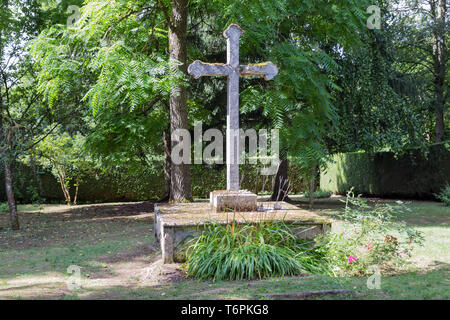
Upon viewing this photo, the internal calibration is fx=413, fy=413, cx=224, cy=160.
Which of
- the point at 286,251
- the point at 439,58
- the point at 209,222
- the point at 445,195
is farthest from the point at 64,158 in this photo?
the point at 439,58

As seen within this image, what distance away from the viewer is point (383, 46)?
1255 centimetres

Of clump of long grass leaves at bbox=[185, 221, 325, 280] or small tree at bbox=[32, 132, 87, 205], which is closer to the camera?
clump of long grass leaves at bbox=[185, 221, 325, 280]

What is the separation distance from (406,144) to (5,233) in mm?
12236

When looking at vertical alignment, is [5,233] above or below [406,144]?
below

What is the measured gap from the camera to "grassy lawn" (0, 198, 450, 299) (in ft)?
14.1

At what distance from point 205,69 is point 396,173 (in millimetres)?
12454

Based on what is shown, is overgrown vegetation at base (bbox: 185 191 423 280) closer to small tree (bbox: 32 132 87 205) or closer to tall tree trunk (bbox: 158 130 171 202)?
small tree (bbox: 32 132 87 205)

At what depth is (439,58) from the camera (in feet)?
62.1

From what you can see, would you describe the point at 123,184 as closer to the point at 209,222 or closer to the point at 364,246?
the point at 209,222

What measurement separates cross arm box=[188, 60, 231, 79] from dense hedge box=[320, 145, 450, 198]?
7945mm

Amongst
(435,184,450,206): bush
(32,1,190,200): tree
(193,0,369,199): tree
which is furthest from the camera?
(435,184,450,206): bush

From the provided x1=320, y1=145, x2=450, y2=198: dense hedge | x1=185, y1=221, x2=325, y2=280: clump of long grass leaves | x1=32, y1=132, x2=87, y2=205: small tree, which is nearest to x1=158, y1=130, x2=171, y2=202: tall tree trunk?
x1=32, y1=132, x2=87, y2=205: small tree
